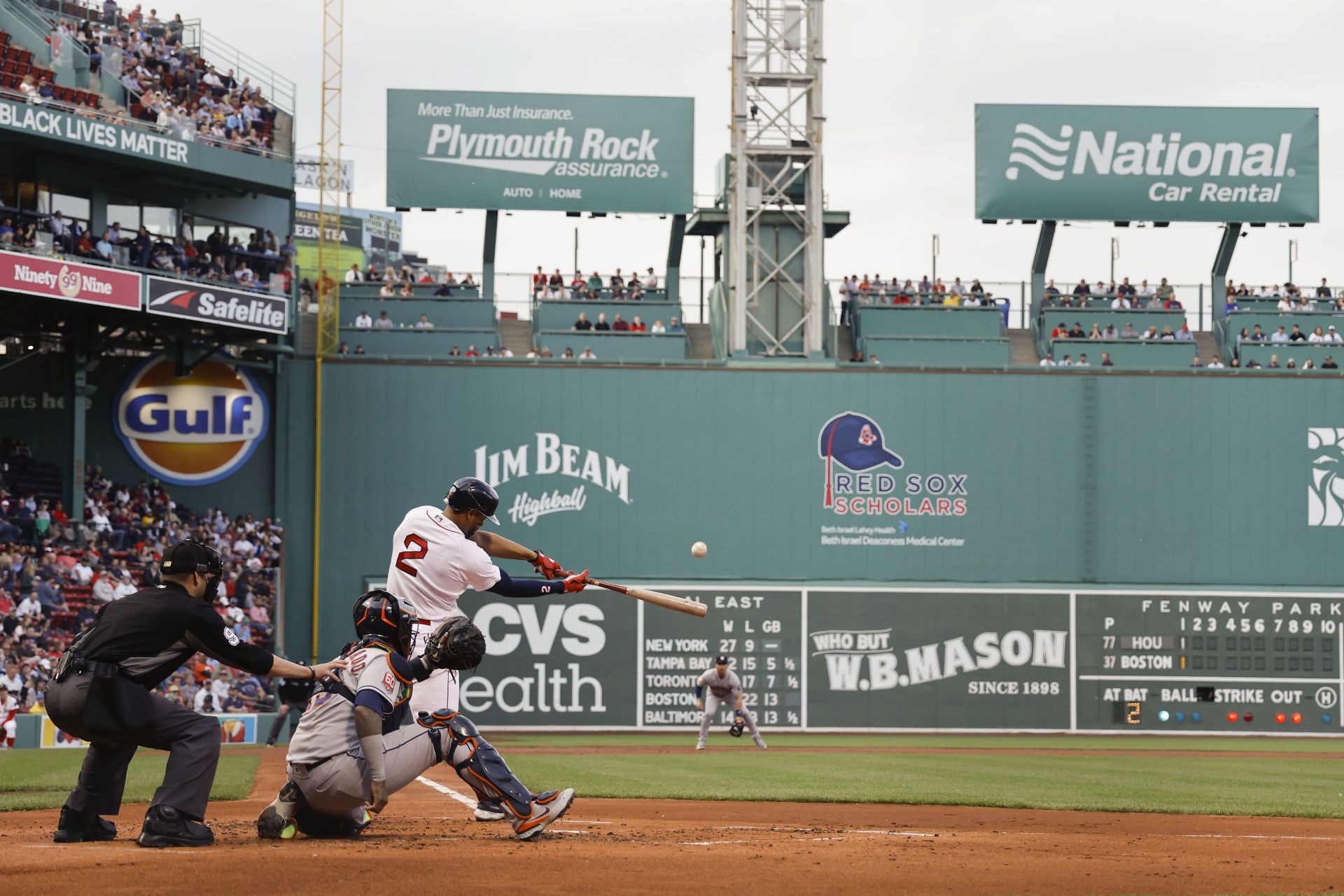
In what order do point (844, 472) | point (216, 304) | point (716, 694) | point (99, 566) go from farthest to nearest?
point (844, 472) → point (216, 304) → point (99, 566) → point (716, 694)

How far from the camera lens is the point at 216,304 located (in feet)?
110

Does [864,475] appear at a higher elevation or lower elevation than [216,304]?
lower

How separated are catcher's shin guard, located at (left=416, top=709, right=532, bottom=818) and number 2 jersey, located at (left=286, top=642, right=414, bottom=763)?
1.13 ft

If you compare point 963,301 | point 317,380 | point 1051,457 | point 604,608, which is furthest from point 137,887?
point 963,301

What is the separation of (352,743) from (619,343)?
29.4 m

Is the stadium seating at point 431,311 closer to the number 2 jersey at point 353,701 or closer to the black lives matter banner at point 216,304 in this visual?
the black lives matter banner at point 216,304

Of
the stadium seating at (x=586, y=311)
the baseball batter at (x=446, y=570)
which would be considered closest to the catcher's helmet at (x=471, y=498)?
the baseball batter at (x=446, y=570)

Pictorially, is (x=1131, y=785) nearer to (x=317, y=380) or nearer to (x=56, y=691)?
(x=56, y=691)

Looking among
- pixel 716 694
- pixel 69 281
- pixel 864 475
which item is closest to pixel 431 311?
pixel 69 281

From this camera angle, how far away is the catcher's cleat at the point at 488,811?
1037 cm

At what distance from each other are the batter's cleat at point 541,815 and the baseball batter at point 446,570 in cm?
17

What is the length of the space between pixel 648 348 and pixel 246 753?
55.6 feet

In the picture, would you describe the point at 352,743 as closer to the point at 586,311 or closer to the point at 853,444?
the point at 853,444

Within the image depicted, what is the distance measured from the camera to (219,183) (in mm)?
36406
